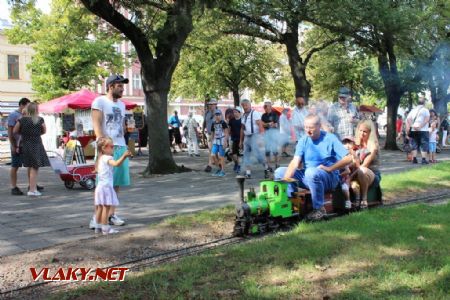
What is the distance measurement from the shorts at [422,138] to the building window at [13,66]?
44.8m

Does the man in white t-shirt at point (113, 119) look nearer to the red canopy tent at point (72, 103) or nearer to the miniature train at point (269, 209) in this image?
the miniature train at point (269, 209)

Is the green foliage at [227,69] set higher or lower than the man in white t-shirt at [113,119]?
higher

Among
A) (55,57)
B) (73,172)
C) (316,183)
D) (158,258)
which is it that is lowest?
(158,258)

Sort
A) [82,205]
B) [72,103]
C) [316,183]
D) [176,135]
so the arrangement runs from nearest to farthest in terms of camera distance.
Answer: [316,183], [82,205], [72,103], [176,135]

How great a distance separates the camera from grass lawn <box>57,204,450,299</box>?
3.97m

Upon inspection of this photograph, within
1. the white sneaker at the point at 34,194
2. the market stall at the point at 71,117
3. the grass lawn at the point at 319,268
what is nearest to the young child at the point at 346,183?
the grass lawn at the point at 319,268

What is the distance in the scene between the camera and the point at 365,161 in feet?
24.8

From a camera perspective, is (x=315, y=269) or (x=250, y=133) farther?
(x=250, y=133)

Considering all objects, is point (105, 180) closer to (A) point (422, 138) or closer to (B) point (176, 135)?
(A) point (422, 138)

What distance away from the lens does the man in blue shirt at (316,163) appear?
6.50 m

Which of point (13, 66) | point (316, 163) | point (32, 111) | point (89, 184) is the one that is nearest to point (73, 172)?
point (89, 184)

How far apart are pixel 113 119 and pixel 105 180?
79 cm

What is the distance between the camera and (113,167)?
6582 mm

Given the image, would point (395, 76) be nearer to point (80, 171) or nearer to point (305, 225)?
point (80, 171)
